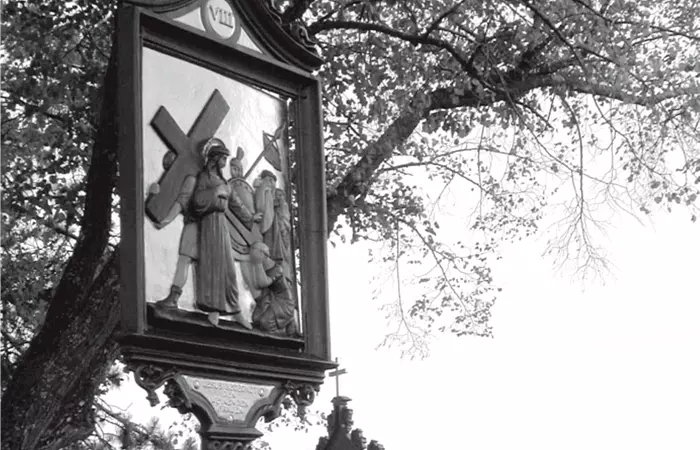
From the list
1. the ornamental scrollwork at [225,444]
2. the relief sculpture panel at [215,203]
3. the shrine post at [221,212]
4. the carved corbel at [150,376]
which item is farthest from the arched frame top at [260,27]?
the ornamental scrollwork at [225,444]

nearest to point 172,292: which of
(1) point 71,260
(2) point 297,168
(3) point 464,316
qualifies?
(2) point 297,168

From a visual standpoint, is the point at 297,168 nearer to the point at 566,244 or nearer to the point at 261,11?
the point at 261,11

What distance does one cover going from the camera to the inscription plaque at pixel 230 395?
4.43 metres

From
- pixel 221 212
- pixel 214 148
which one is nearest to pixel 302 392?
pixel 221 212

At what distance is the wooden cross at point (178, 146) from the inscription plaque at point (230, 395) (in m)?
0.69

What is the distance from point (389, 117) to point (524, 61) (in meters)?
1.49

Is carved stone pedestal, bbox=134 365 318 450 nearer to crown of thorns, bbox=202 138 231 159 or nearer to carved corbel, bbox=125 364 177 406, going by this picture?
carved corbel, bbox=125 364 177 406

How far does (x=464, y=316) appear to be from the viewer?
1255 centimetres

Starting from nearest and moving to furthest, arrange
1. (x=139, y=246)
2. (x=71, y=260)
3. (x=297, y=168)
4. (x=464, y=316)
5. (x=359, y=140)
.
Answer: (x=139, y=246) < (x=297, y=168) < (x=71, y=260) < (x=359, y=140) < (x=464, y=316)

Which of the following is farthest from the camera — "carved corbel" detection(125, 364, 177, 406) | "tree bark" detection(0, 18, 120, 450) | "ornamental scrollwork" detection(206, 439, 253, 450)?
"tree bark" detection(0, 18, 120, 450)

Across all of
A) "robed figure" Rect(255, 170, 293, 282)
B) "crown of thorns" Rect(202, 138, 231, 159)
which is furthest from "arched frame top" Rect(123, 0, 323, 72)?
"robed figure" Rect(255, 170, 293, 282)

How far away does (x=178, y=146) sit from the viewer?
15.1 ft

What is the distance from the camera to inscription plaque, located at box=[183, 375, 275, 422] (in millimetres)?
4426

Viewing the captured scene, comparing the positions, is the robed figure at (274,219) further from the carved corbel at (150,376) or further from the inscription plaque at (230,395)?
the carved corbel at (150,376)
